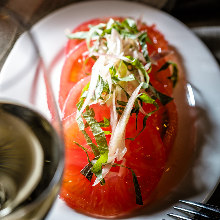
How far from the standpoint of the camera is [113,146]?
3.65ft

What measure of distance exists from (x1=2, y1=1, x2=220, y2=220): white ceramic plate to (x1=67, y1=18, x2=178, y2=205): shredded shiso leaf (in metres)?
0.15

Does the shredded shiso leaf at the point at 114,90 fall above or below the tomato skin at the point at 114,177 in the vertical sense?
above

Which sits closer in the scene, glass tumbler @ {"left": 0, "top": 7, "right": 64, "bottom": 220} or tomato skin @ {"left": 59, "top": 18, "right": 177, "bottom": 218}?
glass tumbler @ {"left": 0, "top": 7, "right": 64, "bottom": 220}

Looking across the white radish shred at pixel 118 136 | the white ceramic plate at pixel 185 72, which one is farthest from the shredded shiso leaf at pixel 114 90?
the white ceramic plate at pixel 185 72

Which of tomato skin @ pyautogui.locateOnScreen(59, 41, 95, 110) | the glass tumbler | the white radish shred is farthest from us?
tomato skin @ pyautogui.locateOnScreen(59, 41, 95, 110)

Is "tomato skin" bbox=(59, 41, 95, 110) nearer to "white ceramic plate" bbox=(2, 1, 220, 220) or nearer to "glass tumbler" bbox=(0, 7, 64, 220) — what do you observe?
"white ceramic plate" bbox=(2, 1, 220, 220)

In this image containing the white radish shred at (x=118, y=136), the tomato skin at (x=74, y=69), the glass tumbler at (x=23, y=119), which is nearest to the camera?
the glass tumbler at (x=23, y=119)

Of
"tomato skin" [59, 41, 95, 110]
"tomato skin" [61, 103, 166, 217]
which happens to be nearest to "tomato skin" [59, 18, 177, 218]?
"tomato skin" [61, 103, 166, 217]

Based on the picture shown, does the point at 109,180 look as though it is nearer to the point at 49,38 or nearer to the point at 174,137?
the point at 174,137

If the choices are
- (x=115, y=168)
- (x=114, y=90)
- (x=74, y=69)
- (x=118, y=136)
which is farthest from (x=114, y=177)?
(x=74, y=69)

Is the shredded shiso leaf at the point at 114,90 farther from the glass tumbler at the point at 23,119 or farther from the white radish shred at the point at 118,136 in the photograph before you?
the glass tumbler at the point at 23,119

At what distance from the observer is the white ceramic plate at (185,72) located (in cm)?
120

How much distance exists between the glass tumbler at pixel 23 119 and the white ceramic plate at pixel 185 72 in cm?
9

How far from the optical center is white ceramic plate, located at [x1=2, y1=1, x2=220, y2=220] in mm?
1201
